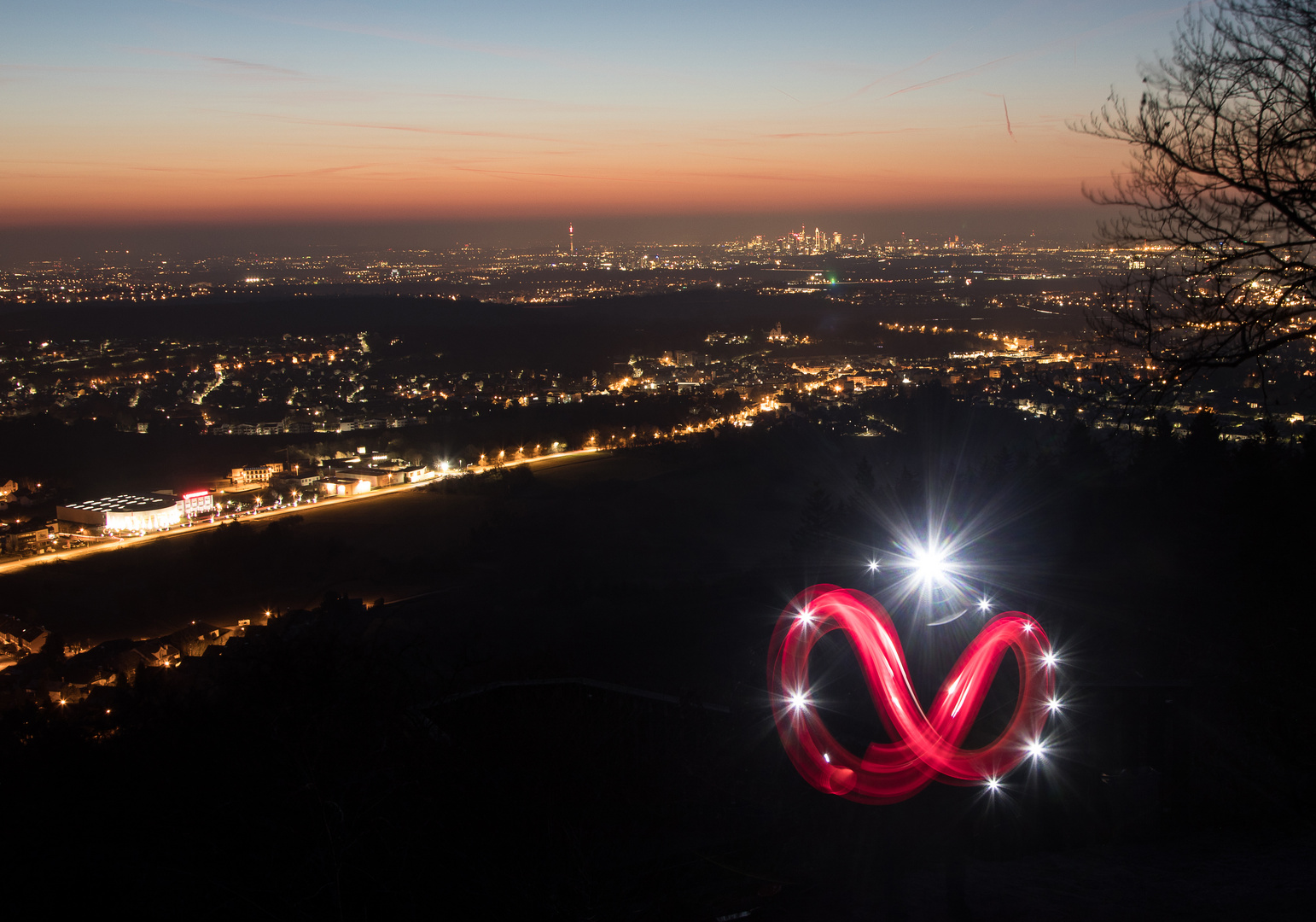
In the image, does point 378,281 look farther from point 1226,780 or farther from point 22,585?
point 1226,780

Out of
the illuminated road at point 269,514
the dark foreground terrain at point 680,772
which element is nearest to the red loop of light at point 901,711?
the dark foreground terrain at point 680,772

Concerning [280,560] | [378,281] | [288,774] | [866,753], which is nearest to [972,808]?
[866,753]

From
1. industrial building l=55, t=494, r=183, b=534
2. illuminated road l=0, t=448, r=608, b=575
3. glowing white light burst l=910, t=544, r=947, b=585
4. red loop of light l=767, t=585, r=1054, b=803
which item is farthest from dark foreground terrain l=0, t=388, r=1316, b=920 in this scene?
industrial building l=55, t=494, r=183, b=534

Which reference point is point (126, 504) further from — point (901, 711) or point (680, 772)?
point (901, 711)

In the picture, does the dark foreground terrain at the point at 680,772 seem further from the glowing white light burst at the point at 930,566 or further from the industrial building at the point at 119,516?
the industrial building at the point at 119,516

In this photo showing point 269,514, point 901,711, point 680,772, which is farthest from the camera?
point 269,514

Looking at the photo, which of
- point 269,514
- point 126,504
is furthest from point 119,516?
point 269,514
